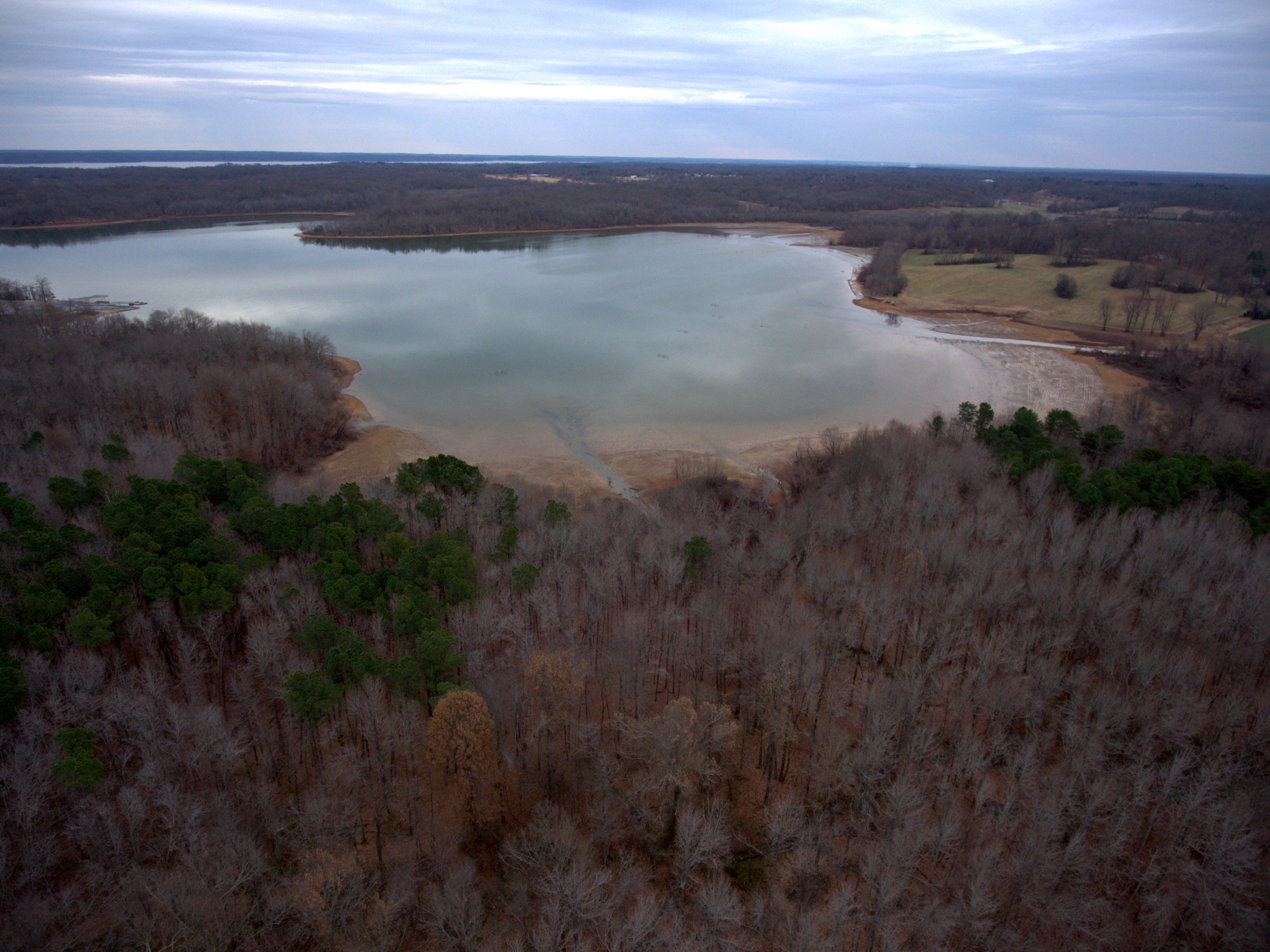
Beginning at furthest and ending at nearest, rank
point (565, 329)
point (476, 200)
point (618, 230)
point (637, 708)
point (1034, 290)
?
point (476, 200) < point (618, 230) < point (1034, 290) < point (565, 329) < point (637, 708)

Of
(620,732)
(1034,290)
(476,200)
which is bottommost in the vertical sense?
(620,732)

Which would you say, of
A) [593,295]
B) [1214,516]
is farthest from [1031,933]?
[593,295]

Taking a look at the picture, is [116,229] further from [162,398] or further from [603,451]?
[603,451]

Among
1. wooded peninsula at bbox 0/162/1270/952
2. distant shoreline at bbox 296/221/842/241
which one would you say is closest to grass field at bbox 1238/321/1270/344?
wooded peninsula at bbox 0/162/1270/952

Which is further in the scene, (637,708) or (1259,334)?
(1259,334)

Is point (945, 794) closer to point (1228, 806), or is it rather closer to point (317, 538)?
point (1228, 806)

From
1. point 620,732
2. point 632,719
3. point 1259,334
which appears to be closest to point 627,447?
point 620,732
